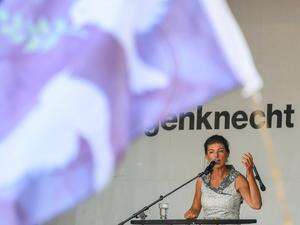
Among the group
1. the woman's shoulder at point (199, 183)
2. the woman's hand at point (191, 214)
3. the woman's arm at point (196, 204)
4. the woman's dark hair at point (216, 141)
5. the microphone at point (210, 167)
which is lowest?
the woman's hand at point (191, 214)

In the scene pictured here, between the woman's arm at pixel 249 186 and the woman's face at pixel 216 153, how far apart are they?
161 mm

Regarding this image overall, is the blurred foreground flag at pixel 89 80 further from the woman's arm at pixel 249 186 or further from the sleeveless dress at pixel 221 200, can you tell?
the woman's arm at pixel 249 186

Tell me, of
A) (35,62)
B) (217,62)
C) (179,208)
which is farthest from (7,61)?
(179,208)

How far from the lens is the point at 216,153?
201 inches

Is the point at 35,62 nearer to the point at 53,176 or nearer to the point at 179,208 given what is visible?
the point at 53,176

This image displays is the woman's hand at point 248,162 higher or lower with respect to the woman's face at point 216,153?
lower

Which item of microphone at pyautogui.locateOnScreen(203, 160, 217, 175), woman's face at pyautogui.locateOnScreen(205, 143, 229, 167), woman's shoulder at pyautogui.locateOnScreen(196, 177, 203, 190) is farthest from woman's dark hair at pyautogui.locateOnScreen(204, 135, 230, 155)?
woman's shoulder at pyautogui.locateOnScreen(196, 177, 203, 190)

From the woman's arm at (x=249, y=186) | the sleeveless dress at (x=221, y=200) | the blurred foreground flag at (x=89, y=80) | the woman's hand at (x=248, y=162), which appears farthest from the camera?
the woman's hand at (x=248, y=162)

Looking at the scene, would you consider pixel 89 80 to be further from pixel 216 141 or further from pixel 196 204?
pixel 216 141

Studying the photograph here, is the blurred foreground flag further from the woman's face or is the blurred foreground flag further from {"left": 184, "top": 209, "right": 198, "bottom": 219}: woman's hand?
the woman's face

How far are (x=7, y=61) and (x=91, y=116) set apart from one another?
251 millimetres

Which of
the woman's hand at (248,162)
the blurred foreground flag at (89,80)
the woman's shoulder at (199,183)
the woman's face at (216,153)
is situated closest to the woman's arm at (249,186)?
the woman's hand at (248,162)

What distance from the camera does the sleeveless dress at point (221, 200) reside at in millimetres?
4367

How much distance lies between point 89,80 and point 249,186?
3.39 meters
